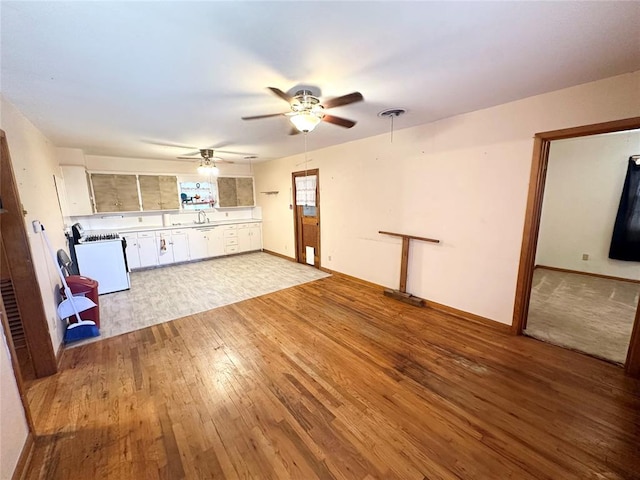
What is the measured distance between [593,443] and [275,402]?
6.83ft

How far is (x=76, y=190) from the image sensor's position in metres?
4.49

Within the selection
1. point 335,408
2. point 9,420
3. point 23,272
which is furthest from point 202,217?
point 335,408

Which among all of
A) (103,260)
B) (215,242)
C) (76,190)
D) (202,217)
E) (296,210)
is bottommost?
(215,242)

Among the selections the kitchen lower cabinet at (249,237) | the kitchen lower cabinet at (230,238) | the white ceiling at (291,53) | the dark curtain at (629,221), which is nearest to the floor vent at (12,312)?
the white ceiling at (291,53)

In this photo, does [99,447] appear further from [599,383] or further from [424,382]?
[599,383]

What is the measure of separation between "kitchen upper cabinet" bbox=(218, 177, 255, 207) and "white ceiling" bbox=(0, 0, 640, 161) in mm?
3900

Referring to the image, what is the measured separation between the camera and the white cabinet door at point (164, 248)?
221 inches

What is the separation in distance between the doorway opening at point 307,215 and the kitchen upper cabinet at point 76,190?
150 inches

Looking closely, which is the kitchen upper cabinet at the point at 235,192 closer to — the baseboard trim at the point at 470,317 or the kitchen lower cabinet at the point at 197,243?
the kitchen lower cabinet at the point at 197,243

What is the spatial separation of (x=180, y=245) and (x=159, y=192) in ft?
4.19

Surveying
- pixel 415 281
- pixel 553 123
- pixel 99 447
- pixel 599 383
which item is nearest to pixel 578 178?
pixel 553 123

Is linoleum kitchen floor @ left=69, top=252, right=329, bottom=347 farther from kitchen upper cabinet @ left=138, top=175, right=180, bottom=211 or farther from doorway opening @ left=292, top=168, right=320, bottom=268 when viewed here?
kitchen upper cabinet @ left=138, top=175, right=180, bottom=211

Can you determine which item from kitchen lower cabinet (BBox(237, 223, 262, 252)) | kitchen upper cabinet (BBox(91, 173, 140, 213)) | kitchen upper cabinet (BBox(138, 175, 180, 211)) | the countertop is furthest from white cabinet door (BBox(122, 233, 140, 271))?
kitchen lower cabinet (BBox(237, 223, 262, 252))

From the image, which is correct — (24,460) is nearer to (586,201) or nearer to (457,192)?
(457,192)
